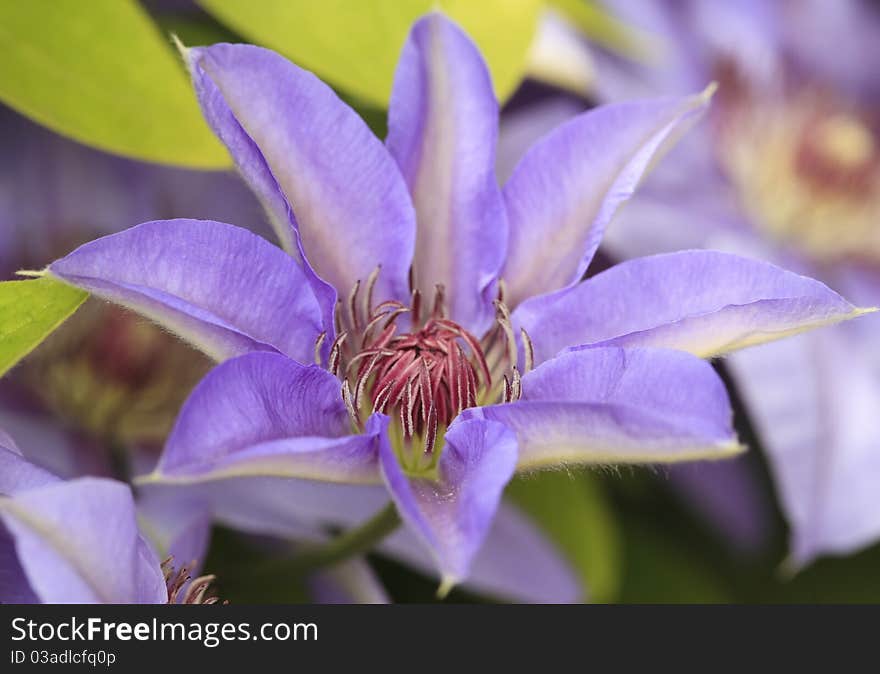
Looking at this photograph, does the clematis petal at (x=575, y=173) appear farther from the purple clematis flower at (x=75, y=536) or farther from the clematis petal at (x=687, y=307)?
the purple clematis flower at (x=75, y=536)

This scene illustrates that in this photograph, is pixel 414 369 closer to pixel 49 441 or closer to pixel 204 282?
pixel 204 282

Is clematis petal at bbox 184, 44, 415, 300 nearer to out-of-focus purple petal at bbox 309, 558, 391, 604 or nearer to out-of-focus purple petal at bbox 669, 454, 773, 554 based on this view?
out-of-focus purple petal at bbox 309, 558, 391, 604

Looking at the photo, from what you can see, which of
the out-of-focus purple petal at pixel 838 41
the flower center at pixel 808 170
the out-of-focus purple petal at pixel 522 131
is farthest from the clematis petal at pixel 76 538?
the out-of-focus purple petal at pixel 838 41

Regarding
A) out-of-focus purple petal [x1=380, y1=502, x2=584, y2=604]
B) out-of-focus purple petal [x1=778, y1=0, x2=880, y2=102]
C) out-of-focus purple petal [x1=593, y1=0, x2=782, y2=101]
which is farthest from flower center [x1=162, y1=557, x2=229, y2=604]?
out-of-focus purple petal [x1=778, y1=0, x2=880, y2=102]

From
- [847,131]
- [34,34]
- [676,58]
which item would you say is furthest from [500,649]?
[847,131]

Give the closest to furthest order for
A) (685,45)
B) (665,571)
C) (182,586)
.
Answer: (182,586)
(665,571)
(685,45)

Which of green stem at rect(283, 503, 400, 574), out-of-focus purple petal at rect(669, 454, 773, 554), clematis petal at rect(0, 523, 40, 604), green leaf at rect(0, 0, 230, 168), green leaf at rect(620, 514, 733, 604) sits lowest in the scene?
green leaf at rect(620, 514, 733, 604)

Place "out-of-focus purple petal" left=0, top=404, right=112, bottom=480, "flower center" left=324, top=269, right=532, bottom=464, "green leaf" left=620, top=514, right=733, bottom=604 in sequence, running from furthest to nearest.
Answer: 1. "green leaf" left=620, top=514, right=733, bottom=604
2. "out-of-focus purple petal" left=0, top=404, right=112, bottom=480
3. "flower center" left=324, top=269, right=532, bottom=464

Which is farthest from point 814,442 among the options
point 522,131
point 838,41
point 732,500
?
point 838,41
